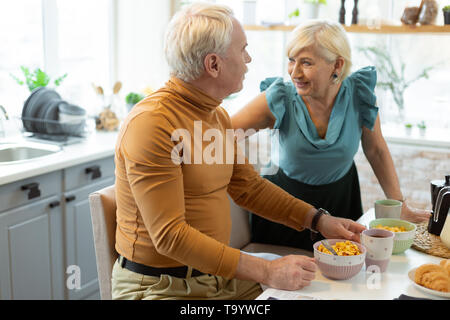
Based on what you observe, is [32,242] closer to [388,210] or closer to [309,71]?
[309,71]

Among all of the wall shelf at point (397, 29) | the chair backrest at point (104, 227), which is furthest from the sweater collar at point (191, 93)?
the wall shelf at point (397, 29)

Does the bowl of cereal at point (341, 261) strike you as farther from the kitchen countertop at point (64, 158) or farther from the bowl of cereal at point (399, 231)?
the kitchen countertop at point (64, 158)

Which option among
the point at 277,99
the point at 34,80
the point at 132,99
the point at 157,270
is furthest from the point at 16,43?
the point at 157,270

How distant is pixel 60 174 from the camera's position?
2488mm

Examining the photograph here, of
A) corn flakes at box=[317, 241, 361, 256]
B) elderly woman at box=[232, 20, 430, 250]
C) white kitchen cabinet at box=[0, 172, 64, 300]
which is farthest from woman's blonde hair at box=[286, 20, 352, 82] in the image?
white kitchen cabinet at box=[0, 172, 64, 300]

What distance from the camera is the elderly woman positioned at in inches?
78.7

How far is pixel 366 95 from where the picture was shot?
2135 millimetres

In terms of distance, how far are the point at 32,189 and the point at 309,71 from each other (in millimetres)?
1274

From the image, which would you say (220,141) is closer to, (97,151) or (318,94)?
(318,94)

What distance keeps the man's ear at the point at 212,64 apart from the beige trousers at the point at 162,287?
545mm

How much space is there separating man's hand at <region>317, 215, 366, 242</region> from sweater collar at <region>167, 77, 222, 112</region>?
1.64 ft

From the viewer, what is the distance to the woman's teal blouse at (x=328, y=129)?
2.07 m

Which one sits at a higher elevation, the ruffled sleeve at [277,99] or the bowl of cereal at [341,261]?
the ruffled sleeve at [277,99]
